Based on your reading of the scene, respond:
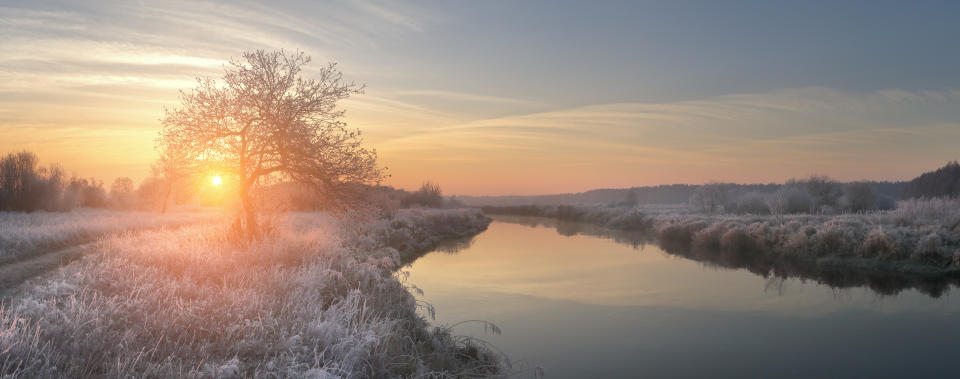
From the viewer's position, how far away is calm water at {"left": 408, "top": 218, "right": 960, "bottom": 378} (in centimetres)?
834

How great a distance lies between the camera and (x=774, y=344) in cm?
939

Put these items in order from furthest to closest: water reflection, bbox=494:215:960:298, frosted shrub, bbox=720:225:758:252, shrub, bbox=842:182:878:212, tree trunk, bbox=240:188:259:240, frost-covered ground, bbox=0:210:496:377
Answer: shrub, bbox=842:182:878:212, frosted shrub, bbox=720:225:758:252, water reflection, bbox=494:215:960:298, tree trunk, bbox=240:188:259:240, frost-covered ground, bbox=0:210:496:377

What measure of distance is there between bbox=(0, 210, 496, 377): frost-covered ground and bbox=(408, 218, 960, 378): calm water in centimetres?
230

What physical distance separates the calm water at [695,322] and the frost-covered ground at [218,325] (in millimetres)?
2302

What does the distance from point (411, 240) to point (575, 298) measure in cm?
1331

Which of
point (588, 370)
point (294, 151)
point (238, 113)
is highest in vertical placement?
point (238, 113)

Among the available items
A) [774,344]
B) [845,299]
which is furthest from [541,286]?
[845,299]

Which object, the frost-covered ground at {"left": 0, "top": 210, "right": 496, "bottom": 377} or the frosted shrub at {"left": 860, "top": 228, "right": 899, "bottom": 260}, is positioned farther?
the frosted shrub at {"left": 860, "top": 228, "right": 899, "bottom": 260}

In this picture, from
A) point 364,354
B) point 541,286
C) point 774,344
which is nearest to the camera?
point 364,354

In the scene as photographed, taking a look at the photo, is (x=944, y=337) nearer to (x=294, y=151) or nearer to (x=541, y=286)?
(x=541, y=286)

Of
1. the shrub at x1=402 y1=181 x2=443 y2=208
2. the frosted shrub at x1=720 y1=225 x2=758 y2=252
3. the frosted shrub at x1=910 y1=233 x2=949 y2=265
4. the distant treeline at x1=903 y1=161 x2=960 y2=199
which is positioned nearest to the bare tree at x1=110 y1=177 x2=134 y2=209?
the shrub at x1=402 y1=181 x2=443 y2=208

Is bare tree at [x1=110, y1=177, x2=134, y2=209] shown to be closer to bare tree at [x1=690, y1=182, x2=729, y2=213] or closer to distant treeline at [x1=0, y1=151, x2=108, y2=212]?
distant treeline at [x1=0, y1=151, x2=108, y2=212]

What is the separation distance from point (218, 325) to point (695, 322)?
388 inches

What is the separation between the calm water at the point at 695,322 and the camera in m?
8.34
